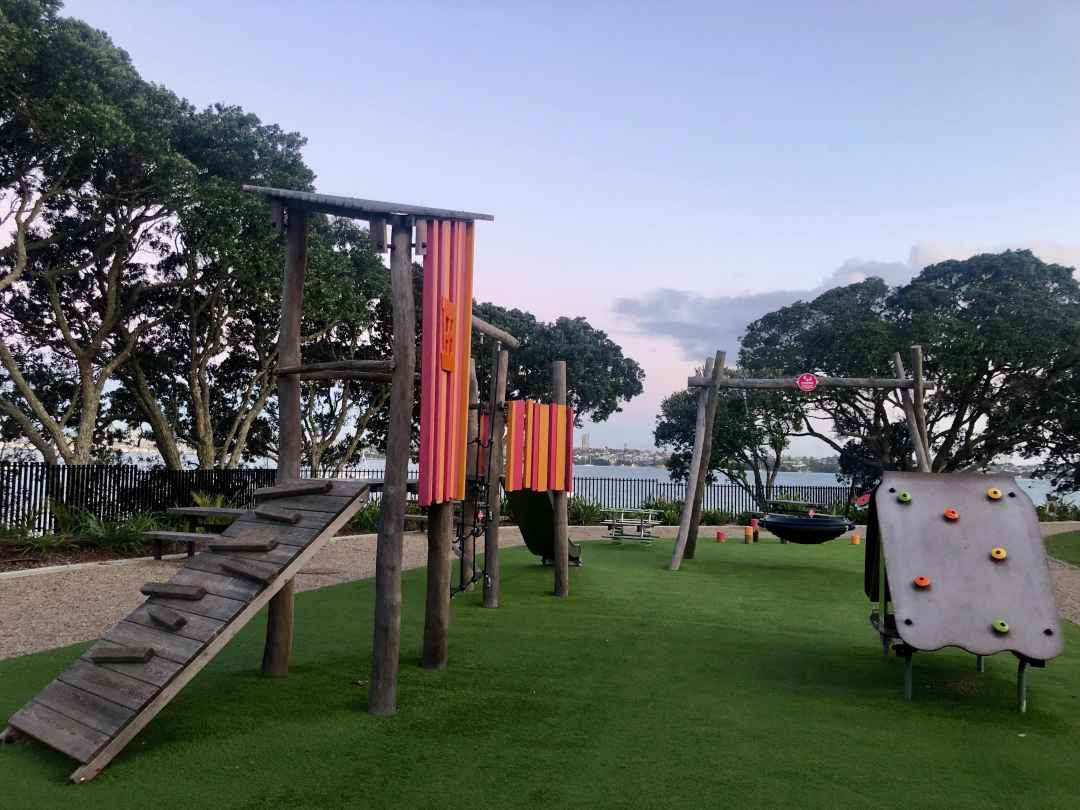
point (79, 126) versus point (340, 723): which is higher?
point (79, 126)

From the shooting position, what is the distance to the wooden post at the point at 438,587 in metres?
5.89

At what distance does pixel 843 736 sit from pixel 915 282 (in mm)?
26561

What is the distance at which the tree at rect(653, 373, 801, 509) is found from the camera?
26.0 meters

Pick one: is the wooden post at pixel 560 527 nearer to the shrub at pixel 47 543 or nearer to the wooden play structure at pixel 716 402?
the wooden play structure at pixel 716 402

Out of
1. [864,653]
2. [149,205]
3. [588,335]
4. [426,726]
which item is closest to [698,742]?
[426,726]

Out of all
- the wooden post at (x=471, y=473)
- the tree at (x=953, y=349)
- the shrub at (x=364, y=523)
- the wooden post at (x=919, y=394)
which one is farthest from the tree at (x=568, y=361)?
the wooden post at (x=471, y=473)

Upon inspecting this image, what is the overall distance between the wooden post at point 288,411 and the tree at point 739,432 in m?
19.5

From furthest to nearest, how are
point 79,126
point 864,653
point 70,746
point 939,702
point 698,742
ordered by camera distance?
point 79,126 → point 864,653 → point 939,702 → point 698,742 → point 70,746

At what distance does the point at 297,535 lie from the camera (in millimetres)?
4895

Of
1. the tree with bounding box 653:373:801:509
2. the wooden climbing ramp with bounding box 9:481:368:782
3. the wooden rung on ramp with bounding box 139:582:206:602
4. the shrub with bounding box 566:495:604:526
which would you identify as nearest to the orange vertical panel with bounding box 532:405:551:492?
the wooden climbing ramp with bounding box 9:481:368:782

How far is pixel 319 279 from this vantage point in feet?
57.8

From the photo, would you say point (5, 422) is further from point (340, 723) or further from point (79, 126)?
point (340, 723)

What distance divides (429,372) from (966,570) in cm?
397

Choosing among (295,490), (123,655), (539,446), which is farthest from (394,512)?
(539,446)
